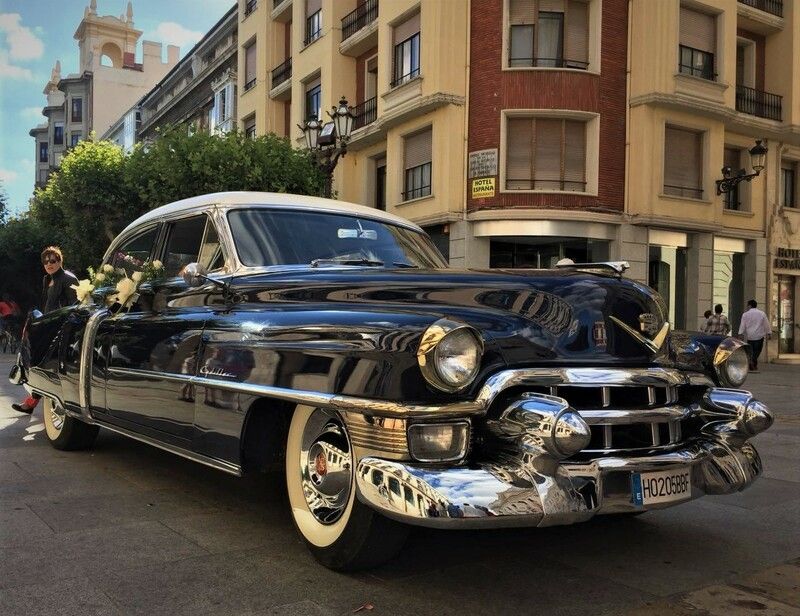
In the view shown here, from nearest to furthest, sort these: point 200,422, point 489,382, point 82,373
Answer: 1. point 489,382
2. point 200,422
3. point 82,373

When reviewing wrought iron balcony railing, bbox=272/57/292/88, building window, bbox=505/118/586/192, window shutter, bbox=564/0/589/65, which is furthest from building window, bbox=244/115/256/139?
window shutter, bbox=564/0/589/65

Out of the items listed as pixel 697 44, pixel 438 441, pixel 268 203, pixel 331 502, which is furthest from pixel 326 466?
pixel 697 44

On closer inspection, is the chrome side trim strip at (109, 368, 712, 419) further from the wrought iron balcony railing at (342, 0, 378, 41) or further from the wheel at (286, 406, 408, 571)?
the wrought iron balcony railing at (342, 0, 378, 41)

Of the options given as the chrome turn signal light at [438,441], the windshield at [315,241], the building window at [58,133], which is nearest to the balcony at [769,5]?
the windshield at [315,241]

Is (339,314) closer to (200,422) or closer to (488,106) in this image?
(200,422)

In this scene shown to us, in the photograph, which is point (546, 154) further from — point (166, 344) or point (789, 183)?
point (166, 344)

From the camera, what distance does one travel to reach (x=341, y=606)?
9.18 ft

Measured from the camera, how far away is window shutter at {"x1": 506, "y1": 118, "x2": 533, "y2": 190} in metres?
18.3

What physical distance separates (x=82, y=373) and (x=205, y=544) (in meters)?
2.19

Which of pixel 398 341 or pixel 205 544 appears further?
pixel 205 544

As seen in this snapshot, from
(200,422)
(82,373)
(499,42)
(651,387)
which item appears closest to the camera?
(651,387)

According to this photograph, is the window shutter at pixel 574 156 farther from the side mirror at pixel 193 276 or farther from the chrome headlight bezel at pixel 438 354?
the chrome headlight bezel at pixel 438 354

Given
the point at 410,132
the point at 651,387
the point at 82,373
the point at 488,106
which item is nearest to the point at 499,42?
the point at 488,106

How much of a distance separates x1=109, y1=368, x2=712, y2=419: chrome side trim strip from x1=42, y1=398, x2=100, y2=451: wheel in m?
3.02
